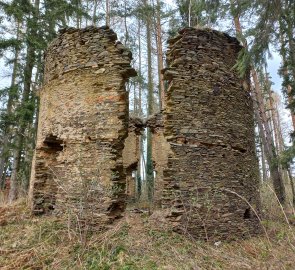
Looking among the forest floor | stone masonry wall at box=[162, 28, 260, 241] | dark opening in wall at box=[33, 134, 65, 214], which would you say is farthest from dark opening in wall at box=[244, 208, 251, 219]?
dark opening in wall at box=[33, 134, 65, 214]

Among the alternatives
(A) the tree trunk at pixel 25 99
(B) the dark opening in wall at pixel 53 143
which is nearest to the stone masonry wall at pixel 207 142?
(B) the dark opening in wall at pixel 53 143

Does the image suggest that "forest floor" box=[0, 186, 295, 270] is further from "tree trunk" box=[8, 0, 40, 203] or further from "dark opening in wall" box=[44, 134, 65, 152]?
"tree trunk" box=[8, 0, 40, 203]

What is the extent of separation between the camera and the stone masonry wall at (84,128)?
641 centimetres

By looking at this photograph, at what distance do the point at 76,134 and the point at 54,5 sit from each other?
29.8 feet

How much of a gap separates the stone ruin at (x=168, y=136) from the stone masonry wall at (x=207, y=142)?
0.8 inches

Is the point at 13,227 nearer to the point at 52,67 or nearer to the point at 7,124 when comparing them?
the point at 52,67

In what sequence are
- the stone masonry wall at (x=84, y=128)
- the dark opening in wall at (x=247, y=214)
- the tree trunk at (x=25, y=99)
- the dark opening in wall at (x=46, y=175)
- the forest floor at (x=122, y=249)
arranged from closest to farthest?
the forest floor at (x=122, y=249)
the stone masonry wall at (x=84, y=128)
the dark opening in wall at (x=247, y=214)
the dark opening in wall at (x=46, y=175)
the tree trunk at (x=25, y=99)

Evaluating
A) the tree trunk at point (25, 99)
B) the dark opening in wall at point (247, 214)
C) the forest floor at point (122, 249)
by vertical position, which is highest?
the tree trunk at point (25, 99)

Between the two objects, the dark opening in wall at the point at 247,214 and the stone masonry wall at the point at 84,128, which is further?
the dark opening in wall at the point at 247,214

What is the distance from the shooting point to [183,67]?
7000mm

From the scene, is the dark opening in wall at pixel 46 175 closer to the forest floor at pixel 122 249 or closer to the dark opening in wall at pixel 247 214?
the forest floor at pixel 122 249

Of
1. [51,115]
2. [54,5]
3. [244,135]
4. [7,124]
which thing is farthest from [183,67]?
[54,5]

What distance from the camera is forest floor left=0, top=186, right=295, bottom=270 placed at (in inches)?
190

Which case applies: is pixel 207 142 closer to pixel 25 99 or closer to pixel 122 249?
pixel 122 249
